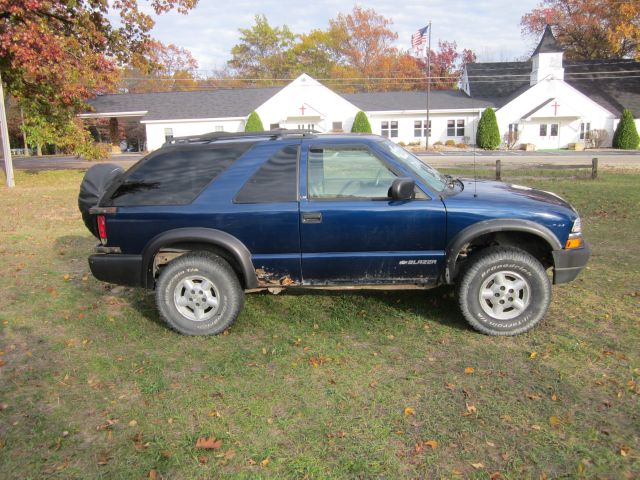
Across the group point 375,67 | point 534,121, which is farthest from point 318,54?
point 534,121

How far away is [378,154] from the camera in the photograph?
4.77 meters

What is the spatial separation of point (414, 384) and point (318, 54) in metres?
68.3

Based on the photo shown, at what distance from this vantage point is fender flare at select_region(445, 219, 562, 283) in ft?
14.8

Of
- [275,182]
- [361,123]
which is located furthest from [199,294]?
[361,123]

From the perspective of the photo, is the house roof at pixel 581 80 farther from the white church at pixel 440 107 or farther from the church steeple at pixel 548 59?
the church steeple at pixel 548 59

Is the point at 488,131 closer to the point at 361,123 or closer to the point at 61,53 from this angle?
the point at 361,123

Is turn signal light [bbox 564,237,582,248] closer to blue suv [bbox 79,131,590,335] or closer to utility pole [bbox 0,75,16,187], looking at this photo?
blue suv [bbox 79,131,590,335]

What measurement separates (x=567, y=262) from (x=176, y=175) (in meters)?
3.58

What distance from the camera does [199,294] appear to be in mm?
4879

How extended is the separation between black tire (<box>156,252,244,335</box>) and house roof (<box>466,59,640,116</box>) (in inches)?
1751

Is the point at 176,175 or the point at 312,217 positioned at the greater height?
the point at 176,175

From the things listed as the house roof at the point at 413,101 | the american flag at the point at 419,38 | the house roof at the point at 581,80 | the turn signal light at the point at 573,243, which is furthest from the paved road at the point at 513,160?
the turn signal light at the point at 573,243

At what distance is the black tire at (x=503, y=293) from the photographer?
4605 mm

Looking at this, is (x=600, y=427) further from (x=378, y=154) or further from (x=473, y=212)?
(x=378, y=154)
